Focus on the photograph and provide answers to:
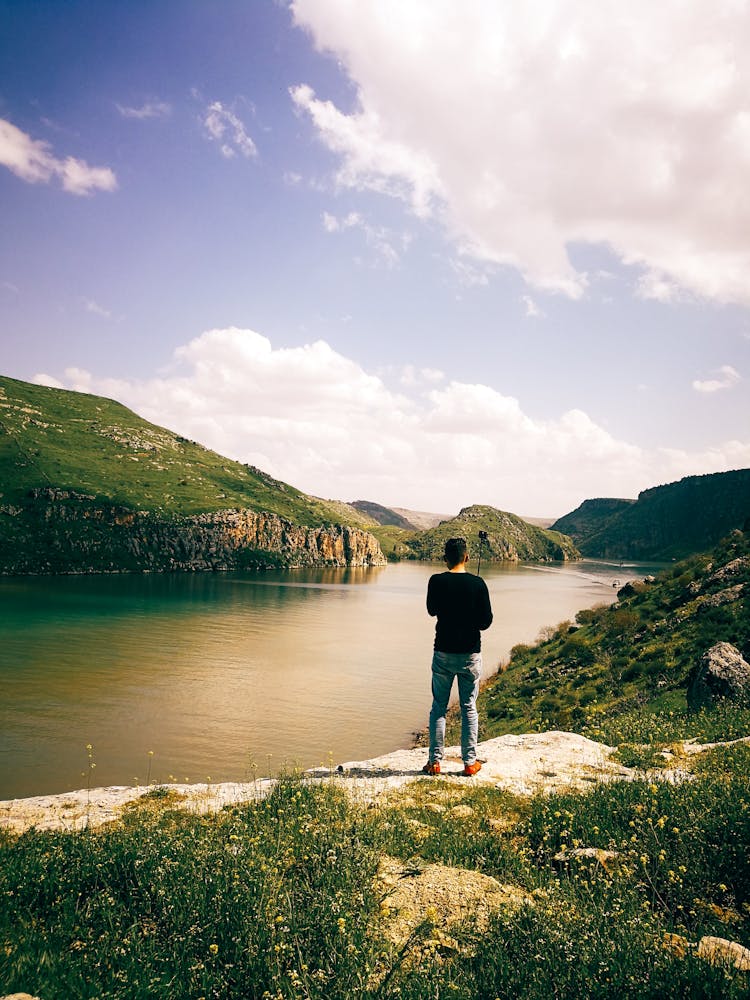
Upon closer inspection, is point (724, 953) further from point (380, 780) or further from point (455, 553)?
point (380, 780)

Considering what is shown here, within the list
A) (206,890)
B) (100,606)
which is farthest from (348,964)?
(100,606)

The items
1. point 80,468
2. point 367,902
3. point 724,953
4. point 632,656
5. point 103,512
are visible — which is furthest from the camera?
point 80,468

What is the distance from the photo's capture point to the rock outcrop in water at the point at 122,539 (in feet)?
405

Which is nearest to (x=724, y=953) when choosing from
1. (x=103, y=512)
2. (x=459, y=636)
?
(x=459, y=636)

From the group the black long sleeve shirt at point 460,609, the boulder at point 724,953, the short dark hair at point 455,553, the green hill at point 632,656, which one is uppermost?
the short dark hair at point 455,553

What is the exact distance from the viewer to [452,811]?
7.95 metres

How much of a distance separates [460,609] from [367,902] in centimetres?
521

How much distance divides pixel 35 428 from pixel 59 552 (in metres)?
76.4

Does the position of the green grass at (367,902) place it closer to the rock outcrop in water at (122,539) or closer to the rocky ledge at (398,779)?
the rocky ledge at (398,779)

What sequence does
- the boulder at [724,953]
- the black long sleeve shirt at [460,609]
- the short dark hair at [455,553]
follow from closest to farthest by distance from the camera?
1. the boulder at [724,953]
2. the black long sleeve shirt at [460,609]
3. the short dark hair at [455,553]

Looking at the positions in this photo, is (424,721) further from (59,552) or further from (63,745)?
(59,552)

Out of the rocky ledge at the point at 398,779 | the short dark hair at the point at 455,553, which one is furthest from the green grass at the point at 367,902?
the short dark hair at the point at 455,553

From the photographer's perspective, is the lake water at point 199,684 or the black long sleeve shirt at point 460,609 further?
the lake water at point 199,684

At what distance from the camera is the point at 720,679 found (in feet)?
49.2
